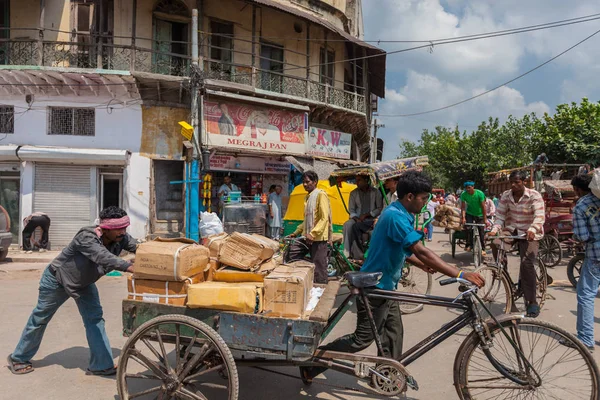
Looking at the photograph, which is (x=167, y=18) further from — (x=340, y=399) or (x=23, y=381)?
(x=340, y=399)

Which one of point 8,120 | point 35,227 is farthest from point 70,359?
point 8,120

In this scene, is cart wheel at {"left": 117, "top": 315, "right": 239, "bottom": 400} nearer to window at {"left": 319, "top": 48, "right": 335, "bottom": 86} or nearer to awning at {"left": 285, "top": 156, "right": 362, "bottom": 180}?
awning at {"left": 285, "top": 156, "right": 362, "bottom": 180}

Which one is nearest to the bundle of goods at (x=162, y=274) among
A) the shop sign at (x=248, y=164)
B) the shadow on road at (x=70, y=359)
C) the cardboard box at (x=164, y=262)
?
the cardboard box at (x=164, y=262)

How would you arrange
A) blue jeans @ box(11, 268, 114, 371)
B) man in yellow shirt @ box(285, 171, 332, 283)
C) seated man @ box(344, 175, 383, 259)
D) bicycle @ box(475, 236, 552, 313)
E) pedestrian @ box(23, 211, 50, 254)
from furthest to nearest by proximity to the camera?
pedestrian @ box(23, 211, 50, 254) → seated man @ box(344, 175, 383, 259) → man in yellow shirt @ box(285, 171, 332, 283) → bicycle @ box(475, 236, 552, 313) → blue jeans @ box(11, 268, 114, 371)

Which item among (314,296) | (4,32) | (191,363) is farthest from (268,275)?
(4,32)

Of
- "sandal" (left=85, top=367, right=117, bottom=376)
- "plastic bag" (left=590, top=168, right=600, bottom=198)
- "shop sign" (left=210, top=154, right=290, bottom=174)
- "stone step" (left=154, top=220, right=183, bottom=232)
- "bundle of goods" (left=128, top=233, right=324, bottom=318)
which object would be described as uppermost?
"shop sign" (left=210, top=154, right=290, bottom=174)

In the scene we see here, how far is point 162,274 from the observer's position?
123 inches

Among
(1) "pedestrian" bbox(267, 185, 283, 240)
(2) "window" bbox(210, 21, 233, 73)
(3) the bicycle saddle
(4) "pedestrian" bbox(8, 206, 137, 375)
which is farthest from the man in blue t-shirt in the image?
(2) "window" bbox(210, 21, 233, 73)

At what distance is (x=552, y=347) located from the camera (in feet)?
9.87

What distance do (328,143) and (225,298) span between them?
1524 centimetres

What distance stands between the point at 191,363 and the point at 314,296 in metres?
1.13

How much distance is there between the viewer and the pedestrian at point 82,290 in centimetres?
377

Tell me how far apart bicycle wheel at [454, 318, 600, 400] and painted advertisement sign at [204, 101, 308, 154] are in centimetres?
1243

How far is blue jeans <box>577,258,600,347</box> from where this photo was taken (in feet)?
14.4
